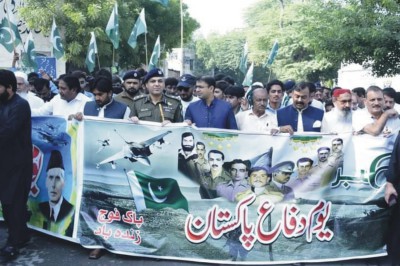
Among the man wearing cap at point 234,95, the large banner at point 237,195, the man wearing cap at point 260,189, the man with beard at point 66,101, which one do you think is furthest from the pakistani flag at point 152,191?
the man wearing cap at point 234,95

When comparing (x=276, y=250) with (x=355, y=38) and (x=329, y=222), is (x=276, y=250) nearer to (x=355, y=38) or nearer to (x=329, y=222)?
(x=329, y=222)

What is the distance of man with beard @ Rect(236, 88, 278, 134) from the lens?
5.58 metres

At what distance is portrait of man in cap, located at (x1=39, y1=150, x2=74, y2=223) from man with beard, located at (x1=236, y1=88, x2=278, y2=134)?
2.03 metres

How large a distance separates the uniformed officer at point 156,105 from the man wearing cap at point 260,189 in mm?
1220

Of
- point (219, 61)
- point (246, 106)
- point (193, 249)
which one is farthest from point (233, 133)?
point (219, 61)

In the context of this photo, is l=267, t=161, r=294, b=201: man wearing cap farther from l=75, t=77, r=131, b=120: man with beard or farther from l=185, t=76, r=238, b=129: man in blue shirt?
l=75, t=77, r=131, b=120: man with beard

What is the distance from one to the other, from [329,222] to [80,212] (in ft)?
7.83

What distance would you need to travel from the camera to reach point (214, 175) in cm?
471

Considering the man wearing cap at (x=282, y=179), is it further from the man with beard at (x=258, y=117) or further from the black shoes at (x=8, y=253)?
the black shoes at (x=8, y=253)

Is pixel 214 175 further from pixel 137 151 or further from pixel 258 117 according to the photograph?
pixel 258 117

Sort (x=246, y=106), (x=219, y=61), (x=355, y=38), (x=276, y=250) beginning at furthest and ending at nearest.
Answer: (x=219, y=61) → (x=355, y=38) → (x=246, y=106) → (x=276, y=250)

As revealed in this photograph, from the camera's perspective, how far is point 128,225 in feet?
15.7

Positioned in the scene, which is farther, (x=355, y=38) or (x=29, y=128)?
(x=355, y=38)

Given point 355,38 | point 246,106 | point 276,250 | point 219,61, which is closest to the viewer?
point 276,250
